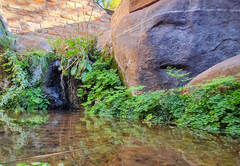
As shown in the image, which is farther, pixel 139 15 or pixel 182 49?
pixel 139 15

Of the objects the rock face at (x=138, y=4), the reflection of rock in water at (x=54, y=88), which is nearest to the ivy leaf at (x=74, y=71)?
the reflection of rock in water at (x=54, y=88)

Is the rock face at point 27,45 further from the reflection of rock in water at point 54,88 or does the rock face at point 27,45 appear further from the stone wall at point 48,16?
the stone wall at point 48,16

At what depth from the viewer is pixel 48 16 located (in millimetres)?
8336

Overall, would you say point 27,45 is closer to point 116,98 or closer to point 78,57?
point 78,57

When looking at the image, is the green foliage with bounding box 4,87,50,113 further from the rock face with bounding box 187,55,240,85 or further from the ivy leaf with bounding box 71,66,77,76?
the rock face with bounding box 187,55,240,85

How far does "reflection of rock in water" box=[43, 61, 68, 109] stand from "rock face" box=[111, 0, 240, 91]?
3.41 metres

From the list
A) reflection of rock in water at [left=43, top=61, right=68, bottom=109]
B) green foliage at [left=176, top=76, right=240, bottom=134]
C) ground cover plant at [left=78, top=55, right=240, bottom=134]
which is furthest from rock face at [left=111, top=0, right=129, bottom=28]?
green foliage at [left=176, top=76, right=240, bottom=134]

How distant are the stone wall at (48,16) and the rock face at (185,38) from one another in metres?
4.63

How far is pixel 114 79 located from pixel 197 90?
2.27 metres

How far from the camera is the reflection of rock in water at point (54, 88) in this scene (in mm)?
5703

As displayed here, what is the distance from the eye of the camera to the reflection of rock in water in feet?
18.7

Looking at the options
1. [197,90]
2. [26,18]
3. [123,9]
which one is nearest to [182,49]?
[197,90]

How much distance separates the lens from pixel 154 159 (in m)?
0.89

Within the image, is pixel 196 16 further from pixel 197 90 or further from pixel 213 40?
pixel 197 90
